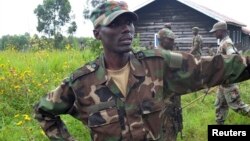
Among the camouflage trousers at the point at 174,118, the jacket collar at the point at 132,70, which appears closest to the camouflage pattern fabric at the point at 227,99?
the camouflage trousers at the point at 174,118

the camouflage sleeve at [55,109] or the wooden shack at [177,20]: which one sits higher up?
the wooden shack at [177,20]

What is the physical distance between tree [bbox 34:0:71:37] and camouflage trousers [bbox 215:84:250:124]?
29.0 meters

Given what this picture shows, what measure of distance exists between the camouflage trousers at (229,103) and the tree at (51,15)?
2904 centimetres

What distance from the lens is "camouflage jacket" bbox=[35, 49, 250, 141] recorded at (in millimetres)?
2326

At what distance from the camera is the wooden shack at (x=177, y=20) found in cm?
1605

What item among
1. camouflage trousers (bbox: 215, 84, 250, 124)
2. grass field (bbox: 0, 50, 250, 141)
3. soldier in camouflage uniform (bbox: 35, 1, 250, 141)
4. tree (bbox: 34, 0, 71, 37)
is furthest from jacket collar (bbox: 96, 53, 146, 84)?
tree (bbox: 34, 0, 71, 37)

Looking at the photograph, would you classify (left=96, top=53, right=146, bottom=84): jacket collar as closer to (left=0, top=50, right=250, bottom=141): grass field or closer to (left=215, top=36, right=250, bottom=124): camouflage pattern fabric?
(left=0, top=50, right=250, bottom=141): grass field

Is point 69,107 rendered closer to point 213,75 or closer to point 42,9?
point 213,75

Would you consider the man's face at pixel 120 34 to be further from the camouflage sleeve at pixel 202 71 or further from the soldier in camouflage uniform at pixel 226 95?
the soldier in camouflage uniform at pixel 226 95

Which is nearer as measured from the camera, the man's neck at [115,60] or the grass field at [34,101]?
the man's neck at [115,60]

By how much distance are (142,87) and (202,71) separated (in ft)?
1.23

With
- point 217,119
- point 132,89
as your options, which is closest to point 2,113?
point 217,119

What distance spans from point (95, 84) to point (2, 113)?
434cm

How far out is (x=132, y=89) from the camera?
234 cm
